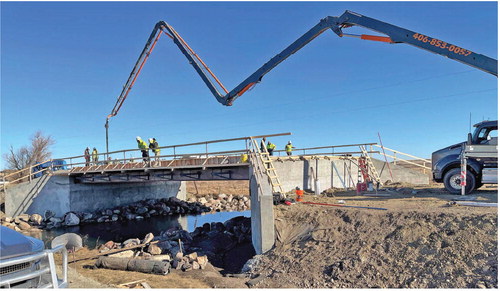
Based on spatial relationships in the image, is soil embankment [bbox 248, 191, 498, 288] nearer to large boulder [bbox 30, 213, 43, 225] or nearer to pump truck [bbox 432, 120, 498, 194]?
pump truck [bbox 432, 120, 498, 194]

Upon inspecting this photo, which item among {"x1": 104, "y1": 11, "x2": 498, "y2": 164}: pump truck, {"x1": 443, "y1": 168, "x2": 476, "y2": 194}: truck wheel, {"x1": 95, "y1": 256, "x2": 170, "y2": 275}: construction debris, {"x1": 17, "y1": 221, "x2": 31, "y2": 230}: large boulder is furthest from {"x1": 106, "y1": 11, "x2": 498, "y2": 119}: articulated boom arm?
{"x1": 17, "y1": 221, "x2": 31, "y2": 230}: large boulder

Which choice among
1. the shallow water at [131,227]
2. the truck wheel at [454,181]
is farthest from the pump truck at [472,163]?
the shallow water at [131,227]

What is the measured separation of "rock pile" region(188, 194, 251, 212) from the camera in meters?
28.3

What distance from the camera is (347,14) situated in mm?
15273

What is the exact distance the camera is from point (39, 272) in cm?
424

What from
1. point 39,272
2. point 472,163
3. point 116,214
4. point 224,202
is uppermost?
point 472,163

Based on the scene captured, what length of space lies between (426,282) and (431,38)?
9160 mm

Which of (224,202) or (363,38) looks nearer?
(363,38)

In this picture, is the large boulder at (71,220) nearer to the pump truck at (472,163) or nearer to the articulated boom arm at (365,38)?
the articulated boom arm at (365,38)

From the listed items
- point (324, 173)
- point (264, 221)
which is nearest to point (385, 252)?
point (264, 221)

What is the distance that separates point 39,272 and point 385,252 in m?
7.44

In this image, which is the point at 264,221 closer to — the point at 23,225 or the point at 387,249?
the point at 387,249

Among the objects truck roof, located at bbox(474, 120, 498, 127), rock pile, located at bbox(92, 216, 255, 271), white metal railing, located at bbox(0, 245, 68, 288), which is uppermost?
truck roof, located at bbox(474, 120, 498, 127)

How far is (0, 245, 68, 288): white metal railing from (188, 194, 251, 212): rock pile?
2372cm
